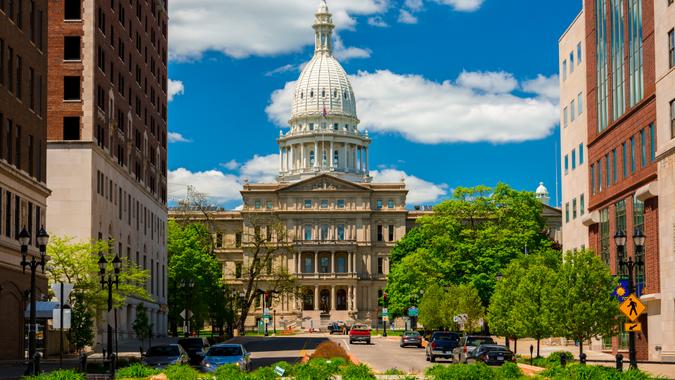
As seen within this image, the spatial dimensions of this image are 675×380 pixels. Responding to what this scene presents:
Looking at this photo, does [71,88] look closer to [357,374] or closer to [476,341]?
[476,341]

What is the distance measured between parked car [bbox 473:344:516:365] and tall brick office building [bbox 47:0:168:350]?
1321 inches

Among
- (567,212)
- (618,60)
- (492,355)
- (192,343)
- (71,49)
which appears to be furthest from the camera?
(567,212)

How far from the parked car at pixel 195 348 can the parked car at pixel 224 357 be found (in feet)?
24.8

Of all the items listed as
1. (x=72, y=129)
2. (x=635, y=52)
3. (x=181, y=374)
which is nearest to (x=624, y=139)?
(x=635, y=52)

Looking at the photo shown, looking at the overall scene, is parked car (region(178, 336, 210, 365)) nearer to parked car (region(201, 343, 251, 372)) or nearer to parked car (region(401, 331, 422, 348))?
parked car (region(201, 343, 251, 372))

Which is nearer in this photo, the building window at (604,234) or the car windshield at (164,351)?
the car windshield at (164,351)

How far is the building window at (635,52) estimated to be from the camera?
60.6 metres

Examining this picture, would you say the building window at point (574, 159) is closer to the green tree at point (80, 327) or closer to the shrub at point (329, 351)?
the shrub at point (329, 351)

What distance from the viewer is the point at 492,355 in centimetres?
5188

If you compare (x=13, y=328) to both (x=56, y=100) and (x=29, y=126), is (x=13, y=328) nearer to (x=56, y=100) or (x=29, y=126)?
(x=29, y=126)

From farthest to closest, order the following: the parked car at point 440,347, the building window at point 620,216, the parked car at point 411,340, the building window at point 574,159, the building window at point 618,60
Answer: the parked car at point 411,340
the building window at point 574,159
the building window at point 620,216
the building window at point 618,60
the parked car at point 440,347

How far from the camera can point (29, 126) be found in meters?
56.6

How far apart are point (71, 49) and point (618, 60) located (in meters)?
37.5

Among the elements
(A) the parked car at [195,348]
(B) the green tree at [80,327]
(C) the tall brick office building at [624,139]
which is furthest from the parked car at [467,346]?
(B) the green tree at [80,327]
